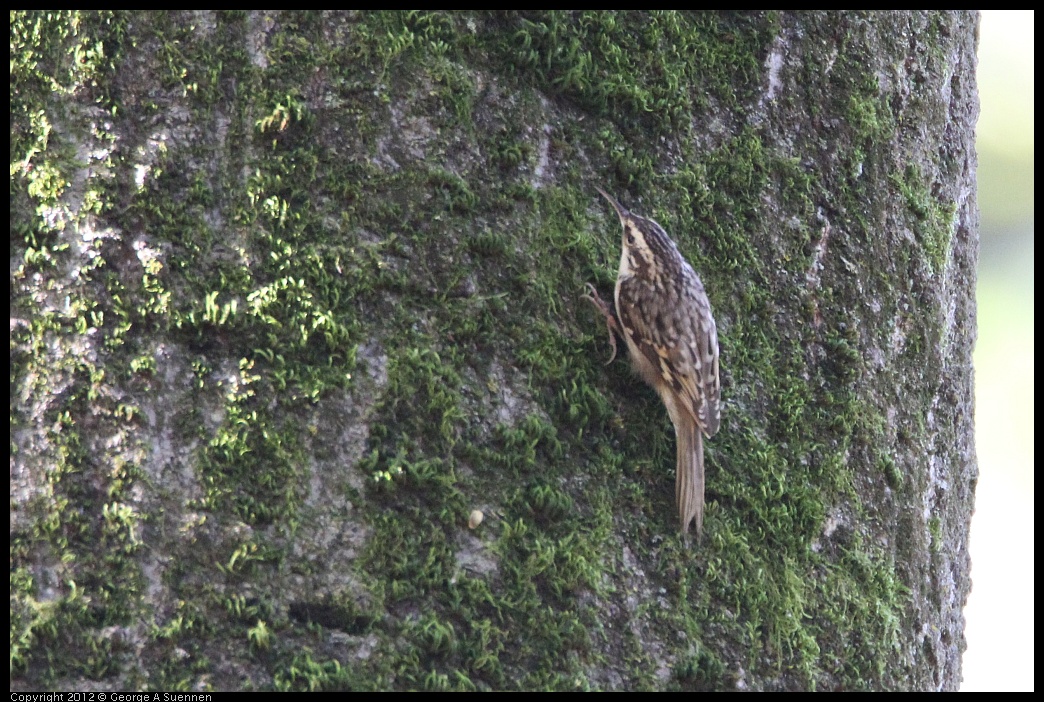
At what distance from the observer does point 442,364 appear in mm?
1718

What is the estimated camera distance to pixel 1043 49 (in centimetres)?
479

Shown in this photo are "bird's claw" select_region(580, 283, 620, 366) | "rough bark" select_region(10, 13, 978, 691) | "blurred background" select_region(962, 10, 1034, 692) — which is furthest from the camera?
"blurred background" select_region(962, 10, 1034, 692)

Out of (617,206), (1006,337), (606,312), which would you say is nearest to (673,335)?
(606,312)

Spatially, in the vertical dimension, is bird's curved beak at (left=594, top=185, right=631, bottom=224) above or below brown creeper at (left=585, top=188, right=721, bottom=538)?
above

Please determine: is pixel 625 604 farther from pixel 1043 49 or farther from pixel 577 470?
pixel 1043 49

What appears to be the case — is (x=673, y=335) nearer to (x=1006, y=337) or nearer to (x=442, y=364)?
(x=442, y=364)

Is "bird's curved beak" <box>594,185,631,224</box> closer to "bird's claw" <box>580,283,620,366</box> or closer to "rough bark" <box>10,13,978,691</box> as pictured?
"rough bark" <box>10,13,978,691</box>

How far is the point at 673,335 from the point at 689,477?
1.87 ft

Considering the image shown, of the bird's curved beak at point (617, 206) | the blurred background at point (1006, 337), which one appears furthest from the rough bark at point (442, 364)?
the blurred background at point (1006, 337)

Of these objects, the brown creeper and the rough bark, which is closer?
the rough bark

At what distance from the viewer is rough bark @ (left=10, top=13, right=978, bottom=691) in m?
1.53

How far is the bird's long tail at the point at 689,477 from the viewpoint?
1.84m

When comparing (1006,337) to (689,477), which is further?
(1006,337)

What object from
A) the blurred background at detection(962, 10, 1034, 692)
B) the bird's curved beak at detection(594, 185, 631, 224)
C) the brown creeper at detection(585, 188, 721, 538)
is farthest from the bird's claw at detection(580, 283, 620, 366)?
the blurred background at detection(962, 10, 1034, 692)
